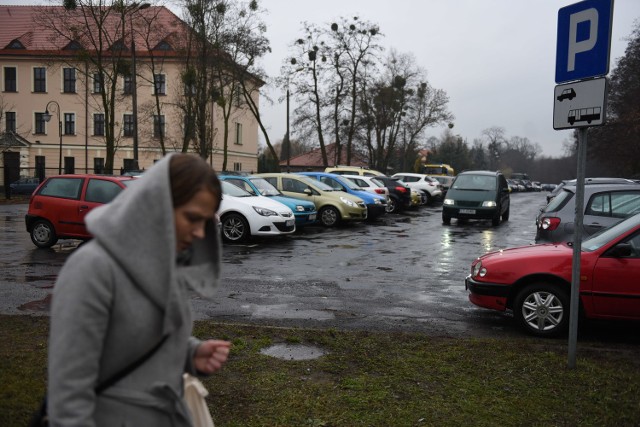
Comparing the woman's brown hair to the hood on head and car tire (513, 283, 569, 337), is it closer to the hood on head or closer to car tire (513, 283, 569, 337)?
the hood on head

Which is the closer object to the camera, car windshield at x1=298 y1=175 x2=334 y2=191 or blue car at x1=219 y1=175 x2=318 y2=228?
blue car at x1=219 y1=175 x2=318 y2=228

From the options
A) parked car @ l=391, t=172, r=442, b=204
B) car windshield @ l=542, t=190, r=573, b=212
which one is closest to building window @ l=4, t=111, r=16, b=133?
parked car @ l=391, t=172, r=442, b=204

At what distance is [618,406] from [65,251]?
11.7m

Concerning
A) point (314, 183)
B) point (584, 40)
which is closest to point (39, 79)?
point (314, 183)

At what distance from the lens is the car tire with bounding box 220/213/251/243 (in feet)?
49.3

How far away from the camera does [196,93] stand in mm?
36094

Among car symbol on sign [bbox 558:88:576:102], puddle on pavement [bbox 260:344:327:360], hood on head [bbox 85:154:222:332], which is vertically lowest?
puddle on pavement [bbox 260:344:327:360]

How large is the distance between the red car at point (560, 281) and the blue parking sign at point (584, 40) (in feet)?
7.36

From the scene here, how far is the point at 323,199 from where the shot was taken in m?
20.2

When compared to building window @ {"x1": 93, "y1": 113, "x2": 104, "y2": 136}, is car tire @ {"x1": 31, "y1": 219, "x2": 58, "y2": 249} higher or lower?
lower

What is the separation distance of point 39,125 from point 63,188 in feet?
158

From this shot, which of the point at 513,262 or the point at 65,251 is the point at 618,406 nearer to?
the point at 513,262

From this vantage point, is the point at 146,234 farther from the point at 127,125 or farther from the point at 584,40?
the point at 127,125

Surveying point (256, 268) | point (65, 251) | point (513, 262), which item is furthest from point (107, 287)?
point (65, 251)
